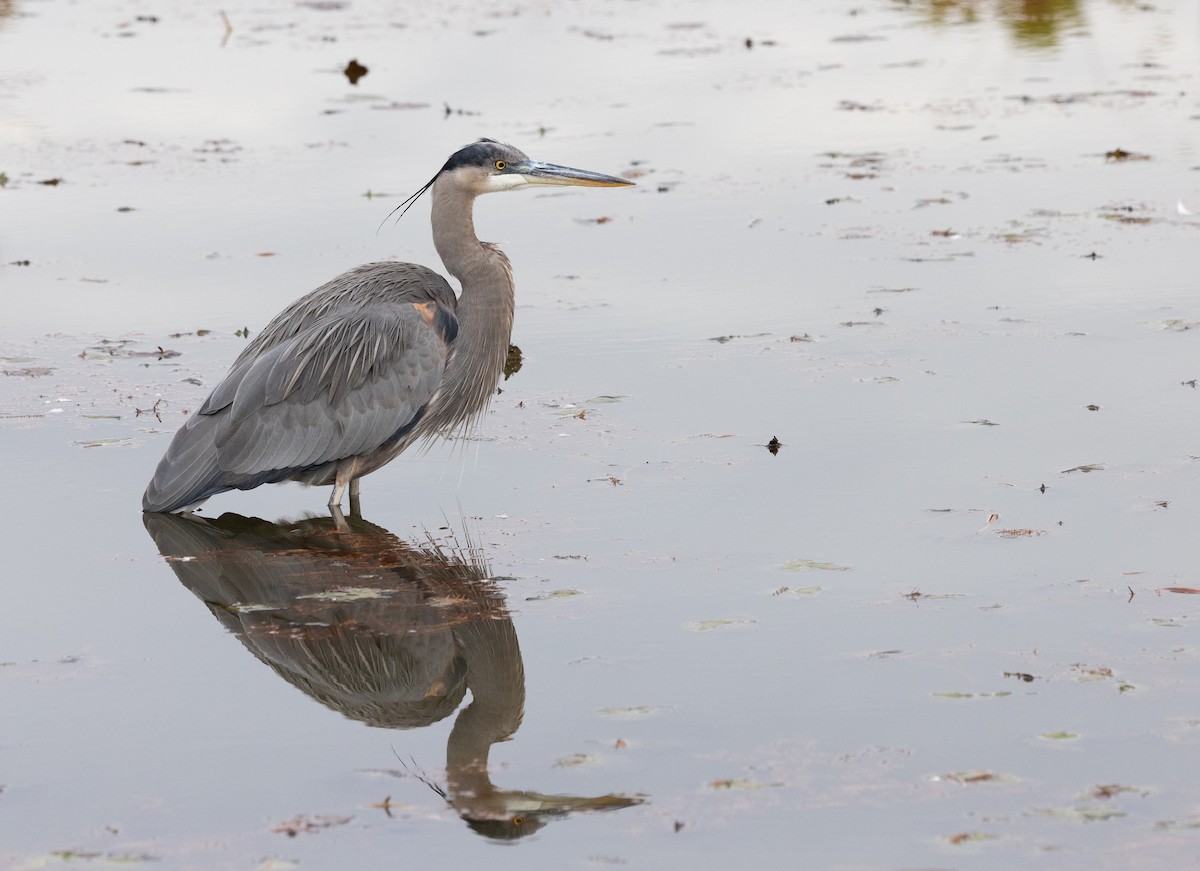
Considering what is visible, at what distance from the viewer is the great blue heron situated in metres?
7.17

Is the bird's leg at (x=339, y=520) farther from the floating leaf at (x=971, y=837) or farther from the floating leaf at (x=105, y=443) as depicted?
the floating leaf at (x=971, y=837)

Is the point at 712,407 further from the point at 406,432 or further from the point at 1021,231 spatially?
the point at 1021,231

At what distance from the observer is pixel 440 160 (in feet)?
43.0

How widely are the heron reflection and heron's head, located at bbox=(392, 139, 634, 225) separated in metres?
1.60

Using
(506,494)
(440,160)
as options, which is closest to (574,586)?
(506,494)

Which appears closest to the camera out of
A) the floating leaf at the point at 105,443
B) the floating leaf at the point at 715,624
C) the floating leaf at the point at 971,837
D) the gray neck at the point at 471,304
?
the floating leaf at the point at 971,837

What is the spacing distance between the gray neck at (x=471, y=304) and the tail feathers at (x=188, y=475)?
0.97m

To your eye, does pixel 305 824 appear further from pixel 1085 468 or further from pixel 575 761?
pixel 1085 468

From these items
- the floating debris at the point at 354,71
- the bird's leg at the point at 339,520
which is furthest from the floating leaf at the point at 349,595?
the floating debris at the point at 354,71

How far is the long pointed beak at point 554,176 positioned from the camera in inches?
302

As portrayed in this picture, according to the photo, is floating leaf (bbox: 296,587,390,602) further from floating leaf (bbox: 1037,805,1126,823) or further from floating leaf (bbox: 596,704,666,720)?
floating leaf (bbox: 1037,805,1126,823)

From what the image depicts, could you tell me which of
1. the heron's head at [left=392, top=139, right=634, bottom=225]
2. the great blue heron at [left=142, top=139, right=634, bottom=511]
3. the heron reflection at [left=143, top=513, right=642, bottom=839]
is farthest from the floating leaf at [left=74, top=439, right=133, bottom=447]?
the heron's head at [left=392, top=139, right=634, bottom=225]

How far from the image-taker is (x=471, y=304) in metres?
7.61

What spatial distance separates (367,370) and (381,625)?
5.39ft
